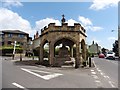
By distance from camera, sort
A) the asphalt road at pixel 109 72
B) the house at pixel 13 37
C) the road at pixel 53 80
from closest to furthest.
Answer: the road at pixel 53 80, the asphalt road at pixel 109 72, the house at pixel 13 37

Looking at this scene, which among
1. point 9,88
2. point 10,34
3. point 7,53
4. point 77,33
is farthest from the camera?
point 10,34

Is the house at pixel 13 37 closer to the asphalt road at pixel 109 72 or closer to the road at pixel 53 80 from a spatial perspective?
the asphalt road at pixel 109 72

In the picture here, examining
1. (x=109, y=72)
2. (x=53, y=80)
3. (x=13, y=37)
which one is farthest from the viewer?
(x=13, y=37)

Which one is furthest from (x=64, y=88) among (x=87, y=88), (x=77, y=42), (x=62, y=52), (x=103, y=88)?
(x=62, y=52)

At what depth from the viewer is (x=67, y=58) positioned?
26.0m

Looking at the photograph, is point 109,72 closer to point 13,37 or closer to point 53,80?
point 53,80

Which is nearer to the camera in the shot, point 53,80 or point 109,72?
point 53,80

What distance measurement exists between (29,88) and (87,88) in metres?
2.67

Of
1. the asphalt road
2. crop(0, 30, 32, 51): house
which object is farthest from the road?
crop(0, 30, 32, 51): house

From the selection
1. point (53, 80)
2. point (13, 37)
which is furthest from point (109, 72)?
point (13, 37)

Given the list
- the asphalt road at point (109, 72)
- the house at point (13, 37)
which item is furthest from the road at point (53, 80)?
the house at point (13, 37)

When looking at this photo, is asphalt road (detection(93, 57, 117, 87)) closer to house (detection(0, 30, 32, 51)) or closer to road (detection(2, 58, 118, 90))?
road (detection(2, 58, 118, 90))

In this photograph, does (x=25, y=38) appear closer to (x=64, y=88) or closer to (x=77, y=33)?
(x=77, y=33)

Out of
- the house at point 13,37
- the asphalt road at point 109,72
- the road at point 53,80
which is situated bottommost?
the asphalt road at point 109,72
